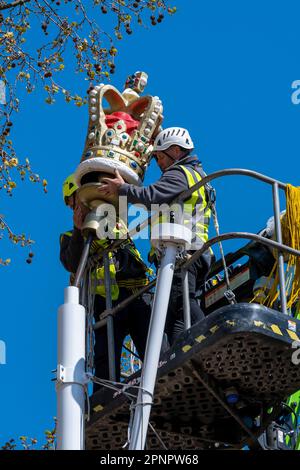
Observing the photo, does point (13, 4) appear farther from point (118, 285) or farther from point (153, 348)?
point (153, 348)

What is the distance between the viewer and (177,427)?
14102 millimetres

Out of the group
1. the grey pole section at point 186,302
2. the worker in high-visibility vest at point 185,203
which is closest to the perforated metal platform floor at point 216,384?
the grey pole section at point 186,302

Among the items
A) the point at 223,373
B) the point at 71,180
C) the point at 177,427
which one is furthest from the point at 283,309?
the point at 71,180

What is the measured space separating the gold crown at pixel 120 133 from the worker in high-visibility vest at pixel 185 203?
222mm

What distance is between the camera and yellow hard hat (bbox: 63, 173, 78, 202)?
14927 millimetres

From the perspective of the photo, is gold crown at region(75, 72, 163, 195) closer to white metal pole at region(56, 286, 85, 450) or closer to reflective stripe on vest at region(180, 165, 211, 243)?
reflective stripe on vest at region(180, 165, 211, 243)

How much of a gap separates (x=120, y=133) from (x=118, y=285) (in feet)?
4.73

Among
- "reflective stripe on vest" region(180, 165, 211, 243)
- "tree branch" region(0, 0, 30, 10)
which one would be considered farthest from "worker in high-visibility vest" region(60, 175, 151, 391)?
"tree branch" region(0, 0, 30, 10)

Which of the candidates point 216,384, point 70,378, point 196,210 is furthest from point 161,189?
point 70,378

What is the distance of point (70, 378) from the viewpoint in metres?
12.4

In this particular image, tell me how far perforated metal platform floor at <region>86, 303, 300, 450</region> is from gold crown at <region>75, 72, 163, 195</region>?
6.95ft

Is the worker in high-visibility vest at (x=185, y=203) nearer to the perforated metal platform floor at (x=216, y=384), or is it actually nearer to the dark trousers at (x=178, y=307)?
the dark trousers at (x=178, y=307)
